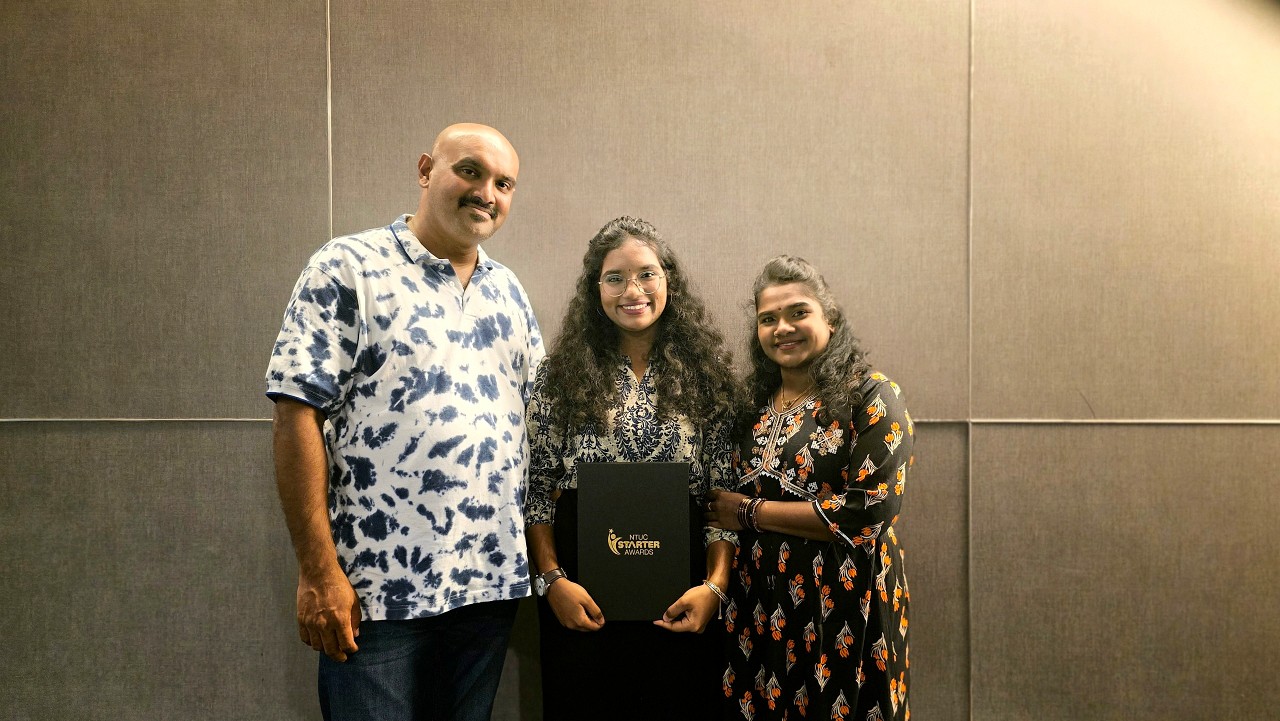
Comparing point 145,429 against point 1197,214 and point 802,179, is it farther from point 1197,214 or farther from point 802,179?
point 1197,214

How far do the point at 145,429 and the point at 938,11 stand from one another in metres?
3.01

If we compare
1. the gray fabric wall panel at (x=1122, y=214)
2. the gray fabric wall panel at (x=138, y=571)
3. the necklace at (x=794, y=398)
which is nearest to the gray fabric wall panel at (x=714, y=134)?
the gray fabric wall panel at (x=1122, y=214)

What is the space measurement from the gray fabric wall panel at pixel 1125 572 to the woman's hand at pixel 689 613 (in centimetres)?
118

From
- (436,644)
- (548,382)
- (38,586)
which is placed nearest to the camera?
(436,644)

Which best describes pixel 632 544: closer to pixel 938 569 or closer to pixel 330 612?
pixel 330 612

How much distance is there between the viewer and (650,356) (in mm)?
1896

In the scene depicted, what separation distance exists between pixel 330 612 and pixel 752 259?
5.30 feet

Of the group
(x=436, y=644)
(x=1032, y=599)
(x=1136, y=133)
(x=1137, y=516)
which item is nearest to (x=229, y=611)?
(x=436, y=644)

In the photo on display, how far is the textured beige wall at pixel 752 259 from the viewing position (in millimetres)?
2336

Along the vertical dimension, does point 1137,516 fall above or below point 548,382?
below

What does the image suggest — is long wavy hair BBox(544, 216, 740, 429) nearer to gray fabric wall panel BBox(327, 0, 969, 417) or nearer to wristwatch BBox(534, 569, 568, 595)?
wristwatch BBox(534, 569, 568, 595)

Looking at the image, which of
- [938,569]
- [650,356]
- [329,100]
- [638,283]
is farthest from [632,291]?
[938,569]

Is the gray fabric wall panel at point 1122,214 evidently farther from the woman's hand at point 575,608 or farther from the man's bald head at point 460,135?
the man's bald head at point 460,135

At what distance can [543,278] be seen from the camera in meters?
2.37
